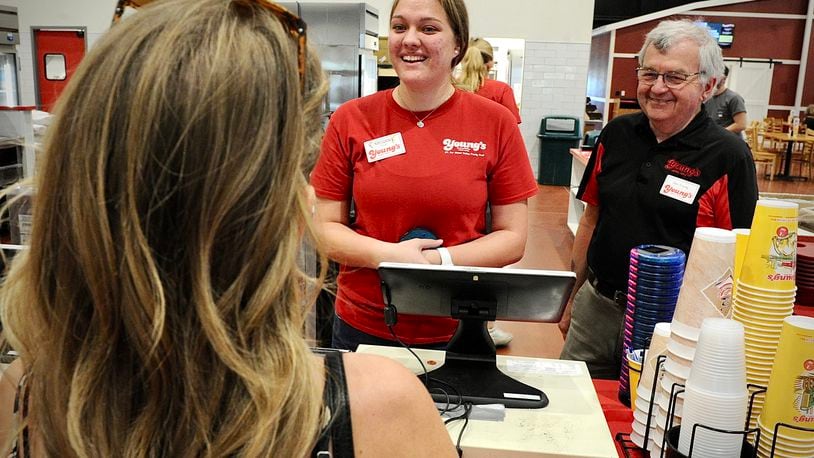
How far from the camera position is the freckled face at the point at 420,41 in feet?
6.35

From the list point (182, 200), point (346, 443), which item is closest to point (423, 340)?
point (346, 443)

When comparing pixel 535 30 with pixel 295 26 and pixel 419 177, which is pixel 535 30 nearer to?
pixel 419 177

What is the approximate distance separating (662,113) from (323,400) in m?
1.79

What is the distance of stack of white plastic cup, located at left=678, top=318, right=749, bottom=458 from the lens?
108 centimetres

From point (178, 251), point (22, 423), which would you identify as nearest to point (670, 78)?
point (178, 251)

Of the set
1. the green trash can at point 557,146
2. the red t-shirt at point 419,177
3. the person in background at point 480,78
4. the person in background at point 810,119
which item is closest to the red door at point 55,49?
the green trash can at point 557,146

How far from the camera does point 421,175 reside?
1.93 m

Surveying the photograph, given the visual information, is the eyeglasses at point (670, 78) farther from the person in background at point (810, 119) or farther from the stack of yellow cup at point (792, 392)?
the person in background at point (810, 119)

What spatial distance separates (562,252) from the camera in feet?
21.6

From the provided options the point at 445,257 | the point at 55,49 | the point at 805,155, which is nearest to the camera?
the point at 445,257

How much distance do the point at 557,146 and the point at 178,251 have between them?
10462 millimetres

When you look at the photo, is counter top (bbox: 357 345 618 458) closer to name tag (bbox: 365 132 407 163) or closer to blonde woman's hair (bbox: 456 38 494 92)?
name tag (bbox: 365 132 407 163)

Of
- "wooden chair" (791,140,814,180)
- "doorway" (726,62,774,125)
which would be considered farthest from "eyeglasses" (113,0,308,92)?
"doorway" (726,62,774,125)

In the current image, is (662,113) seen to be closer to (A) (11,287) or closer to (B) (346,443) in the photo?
(B) (346,443)
